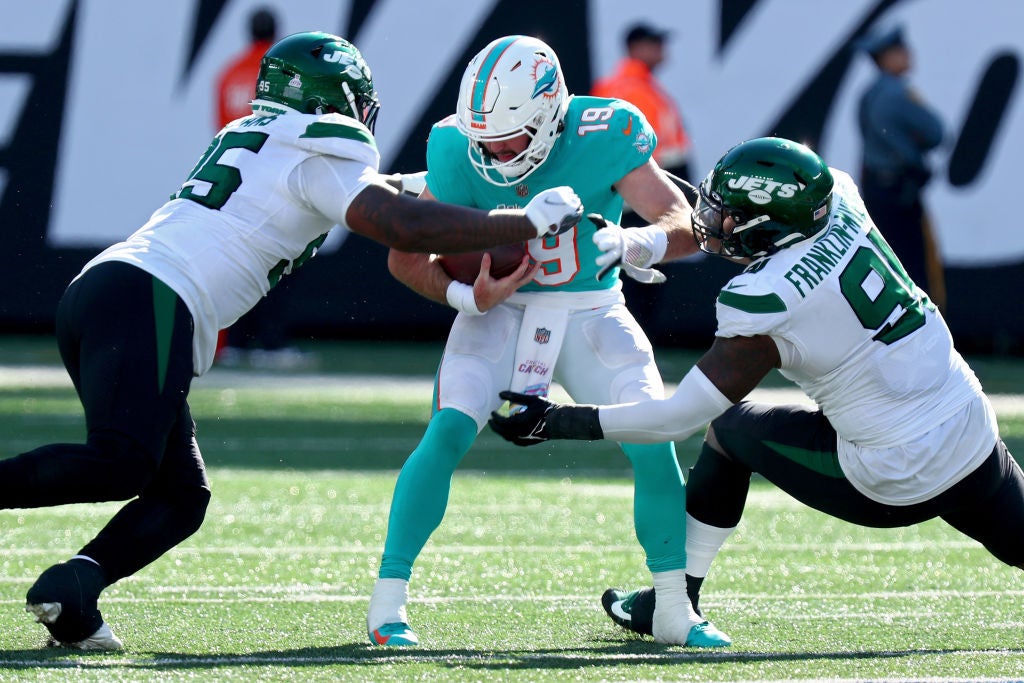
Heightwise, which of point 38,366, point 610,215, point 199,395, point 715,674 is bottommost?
point 38,366

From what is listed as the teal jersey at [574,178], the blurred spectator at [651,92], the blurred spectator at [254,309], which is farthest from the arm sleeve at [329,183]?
the blurred spectator at [254,309]

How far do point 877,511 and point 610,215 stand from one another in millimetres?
1095

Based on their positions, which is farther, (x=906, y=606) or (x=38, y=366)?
(x=38, y=366)

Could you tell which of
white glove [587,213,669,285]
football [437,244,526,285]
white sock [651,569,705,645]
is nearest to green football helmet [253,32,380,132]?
football [437,244,526,285]

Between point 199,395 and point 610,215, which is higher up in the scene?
point 610,215

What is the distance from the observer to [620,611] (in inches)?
166

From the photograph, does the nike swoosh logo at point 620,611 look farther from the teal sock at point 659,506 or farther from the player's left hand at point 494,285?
the player's left hand at point 494,285

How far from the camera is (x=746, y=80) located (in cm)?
1227

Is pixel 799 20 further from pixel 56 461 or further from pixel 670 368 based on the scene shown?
pixel 56 461

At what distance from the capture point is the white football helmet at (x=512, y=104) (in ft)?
13.7

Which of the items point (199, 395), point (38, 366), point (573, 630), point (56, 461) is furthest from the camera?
point (38, 366)

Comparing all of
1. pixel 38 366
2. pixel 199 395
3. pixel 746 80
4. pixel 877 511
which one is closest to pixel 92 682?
pixel 877 511

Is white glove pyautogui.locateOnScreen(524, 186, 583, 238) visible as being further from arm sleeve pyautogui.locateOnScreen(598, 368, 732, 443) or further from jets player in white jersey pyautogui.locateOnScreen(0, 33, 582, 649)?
arm sleeve pyautogui.locateOnScreen(598, 368, 732, 443)

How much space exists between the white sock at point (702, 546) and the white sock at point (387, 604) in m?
0.73
